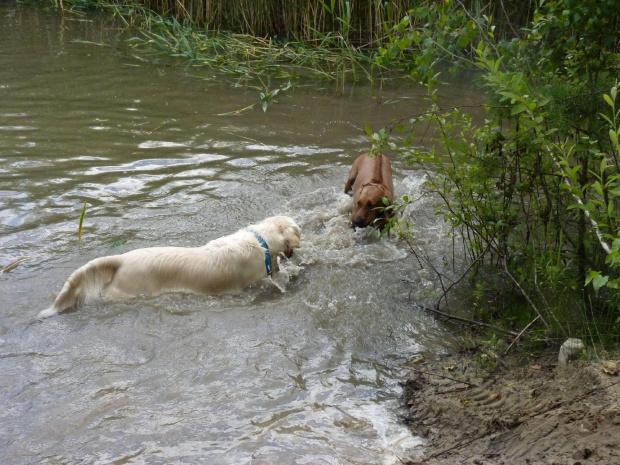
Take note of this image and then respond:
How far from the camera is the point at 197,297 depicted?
5242 mm

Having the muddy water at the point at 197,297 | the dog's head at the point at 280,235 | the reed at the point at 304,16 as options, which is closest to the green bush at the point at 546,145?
the muddy water at the point at 197,297

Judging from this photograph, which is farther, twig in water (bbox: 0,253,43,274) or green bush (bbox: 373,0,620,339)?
twig in water (bbox: 0,253,43,274)

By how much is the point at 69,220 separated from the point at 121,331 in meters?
2.05

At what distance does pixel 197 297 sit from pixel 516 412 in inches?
104

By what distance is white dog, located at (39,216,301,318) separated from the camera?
4957 millimetres

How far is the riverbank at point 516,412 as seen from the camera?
10.0 ft

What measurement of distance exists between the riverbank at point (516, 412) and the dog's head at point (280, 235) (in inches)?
67.6

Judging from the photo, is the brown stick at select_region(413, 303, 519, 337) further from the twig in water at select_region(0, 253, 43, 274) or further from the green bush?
the twig in water at select_region(0, 253, 43, 274)

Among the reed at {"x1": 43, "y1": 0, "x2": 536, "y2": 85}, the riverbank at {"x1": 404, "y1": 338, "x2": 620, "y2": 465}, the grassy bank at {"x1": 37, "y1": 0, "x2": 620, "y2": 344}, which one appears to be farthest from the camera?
the reed at {"x1": 43, "y1": 0, "x2": 536, "y2": 85}

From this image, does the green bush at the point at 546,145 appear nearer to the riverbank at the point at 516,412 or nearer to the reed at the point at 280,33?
the riverbank at the point at 516,412

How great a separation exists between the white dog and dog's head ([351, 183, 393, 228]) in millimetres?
1084

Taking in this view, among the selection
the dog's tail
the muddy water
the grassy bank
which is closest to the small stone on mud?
the grassy bank

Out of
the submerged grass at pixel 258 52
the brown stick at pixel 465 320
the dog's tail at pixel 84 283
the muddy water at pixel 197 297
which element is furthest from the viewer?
the submerged grass at pixel 258 52

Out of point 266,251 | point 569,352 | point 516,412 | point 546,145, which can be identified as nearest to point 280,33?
point 266,251
